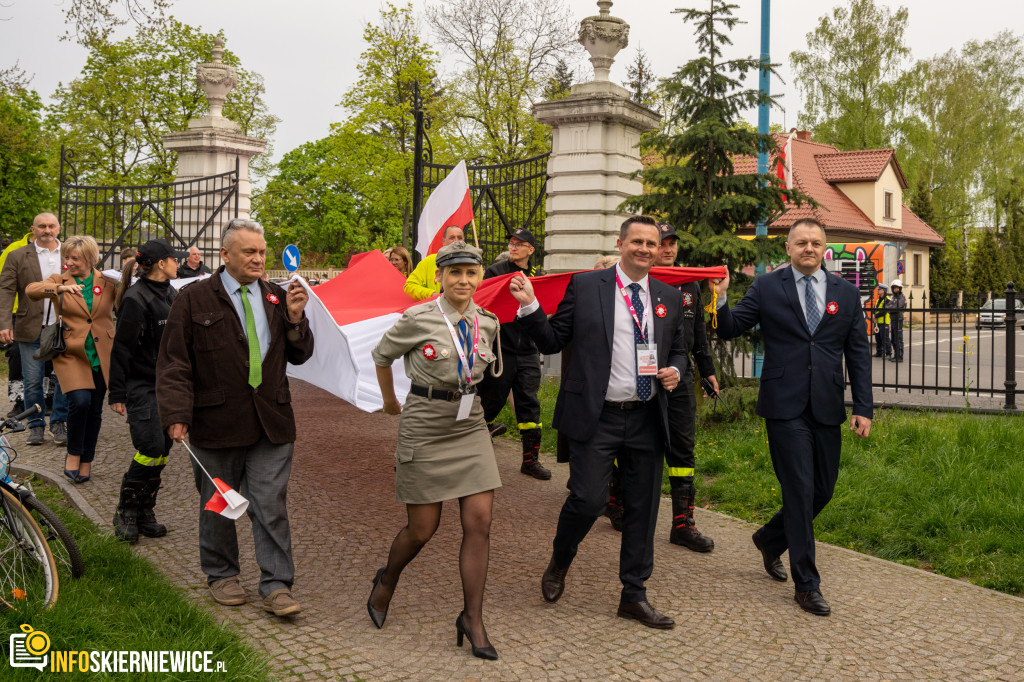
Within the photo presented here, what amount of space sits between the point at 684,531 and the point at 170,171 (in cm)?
3331

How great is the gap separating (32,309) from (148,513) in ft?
15.3

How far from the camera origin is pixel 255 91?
4766 centimetres

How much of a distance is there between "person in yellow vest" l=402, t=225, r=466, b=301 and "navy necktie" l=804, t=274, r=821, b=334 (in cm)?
340

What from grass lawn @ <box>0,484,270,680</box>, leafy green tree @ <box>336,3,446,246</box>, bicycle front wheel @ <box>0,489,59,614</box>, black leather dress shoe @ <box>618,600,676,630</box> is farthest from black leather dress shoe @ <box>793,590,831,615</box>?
leafy green tree @ <box>336,3,446,246</box>

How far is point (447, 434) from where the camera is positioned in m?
4.58

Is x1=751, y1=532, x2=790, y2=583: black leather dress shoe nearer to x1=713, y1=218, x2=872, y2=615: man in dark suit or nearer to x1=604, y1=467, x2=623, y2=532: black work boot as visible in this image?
x1=713, y1=218, x2=872, y2=615: man in dark suit

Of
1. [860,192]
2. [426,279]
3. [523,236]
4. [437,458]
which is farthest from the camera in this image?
[860,192]

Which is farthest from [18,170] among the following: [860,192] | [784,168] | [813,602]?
[860,192]

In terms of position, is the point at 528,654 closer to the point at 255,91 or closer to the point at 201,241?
the point at 201,241

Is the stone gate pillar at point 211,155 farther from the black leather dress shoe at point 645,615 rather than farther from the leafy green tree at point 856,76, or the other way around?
the leafy green tree at point 856,76

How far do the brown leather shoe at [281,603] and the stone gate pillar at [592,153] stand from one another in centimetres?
872

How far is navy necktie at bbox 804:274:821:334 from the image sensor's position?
5.41m

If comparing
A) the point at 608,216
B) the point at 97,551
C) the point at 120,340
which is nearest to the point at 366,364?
the point at 120,340

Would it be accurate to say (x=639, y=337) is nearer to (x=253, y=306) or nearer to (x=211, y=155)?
(x=253, y=306)
